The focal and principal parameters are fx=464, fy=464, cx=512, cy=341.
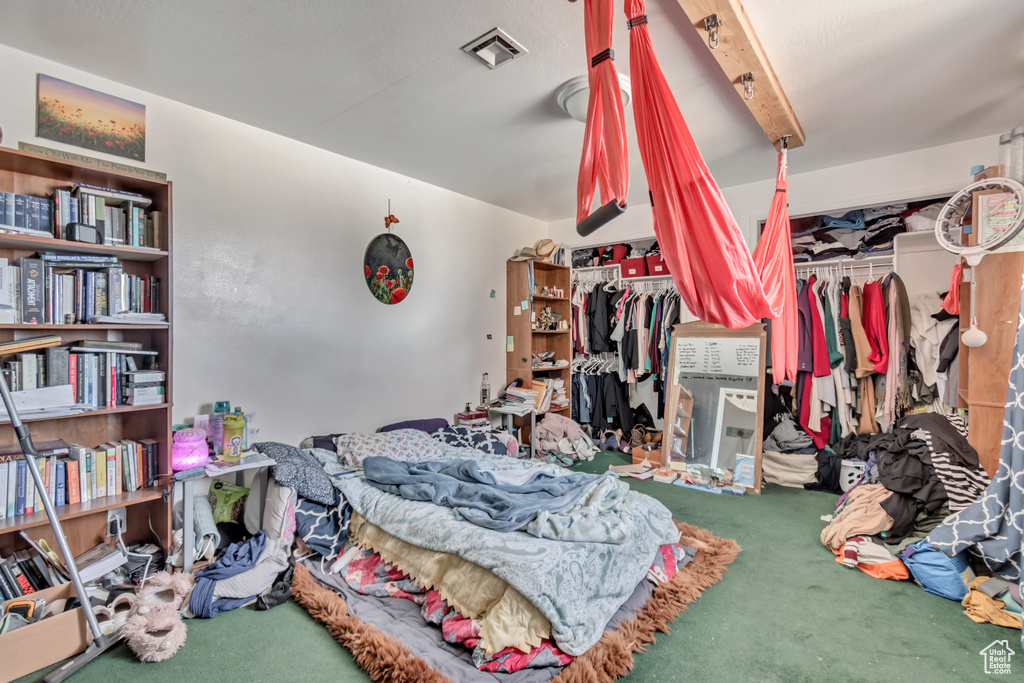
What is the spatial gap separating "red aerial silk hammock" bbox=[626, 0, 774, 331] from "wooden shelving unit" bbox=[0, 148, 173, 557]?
2.19 meters

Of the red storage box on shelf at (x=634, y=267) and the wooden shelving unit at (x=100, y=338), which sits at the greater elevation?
the red storage box on shelf at (x=634, y=267)

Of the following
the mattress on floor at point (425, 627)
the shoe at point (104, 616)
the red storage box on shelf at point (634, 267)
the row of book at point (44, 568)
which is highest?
the red storage box on shelf at point (634, 267)

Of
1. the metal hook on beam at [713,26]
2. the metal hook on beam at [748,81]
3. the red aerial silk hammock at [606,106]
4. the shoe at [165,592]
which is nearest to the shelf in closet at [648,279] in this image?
the metal hook on beam at [748,81]

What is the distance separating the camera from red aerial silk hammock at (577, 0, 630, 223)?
1507 mm

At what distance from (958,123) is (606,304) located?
287 centimetres

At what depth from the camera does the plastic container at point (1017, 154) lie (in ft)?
7.26

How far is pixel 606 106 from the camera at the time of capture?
1542 mm

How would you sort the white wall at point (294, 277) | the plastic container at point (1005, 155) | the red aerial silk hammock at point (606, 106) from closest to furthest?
the red aerial silk hammock at point (606, 106)
the plastic container at point (1005, 155)
the white wall at point (294, 277)

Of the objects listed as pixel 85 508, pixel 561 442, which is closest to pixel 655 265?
pixel 561 442

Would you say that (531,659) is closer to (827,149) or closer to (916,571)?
(916,571)

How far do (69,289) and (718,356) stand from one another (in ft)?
13.7

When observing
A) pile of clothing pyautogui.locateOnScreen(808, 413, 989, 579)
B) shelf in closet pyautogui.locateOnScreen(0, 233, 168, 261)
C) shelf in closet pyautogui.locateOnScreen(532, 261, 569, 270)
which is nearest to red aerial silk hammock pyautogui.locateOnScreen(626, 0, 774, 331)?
pile of clothing pyautogui.locateOnScreen(808, 413, 989, 579)

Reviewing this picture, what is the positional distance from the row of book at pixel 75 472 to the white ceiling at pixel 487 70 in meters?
1.80

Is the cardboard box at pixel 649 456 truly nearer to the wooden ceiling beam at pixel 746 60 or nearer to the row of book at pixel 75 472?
the wooden ceiling beam at pixel 746 60
